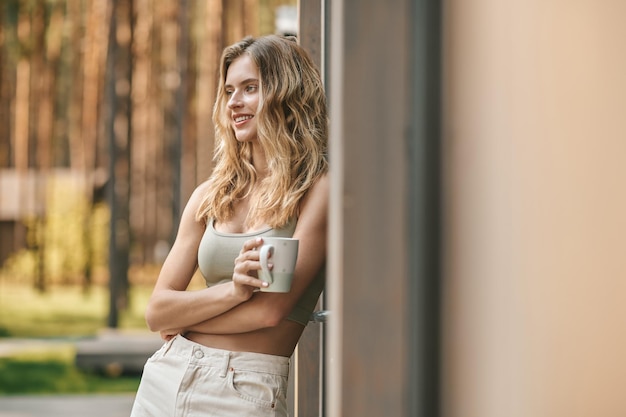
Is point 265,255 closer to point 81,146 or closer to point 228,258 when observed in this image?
point 228,258

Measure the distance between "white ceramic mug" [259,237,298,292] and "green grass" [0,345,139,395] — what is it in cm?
503

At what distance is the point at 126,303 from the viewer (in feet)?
31.6

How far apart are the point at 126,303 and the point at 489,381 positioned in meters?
8.68

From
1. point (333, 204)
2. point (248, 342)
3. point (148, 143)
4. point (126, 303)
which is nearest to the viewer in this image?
point (333, 204)

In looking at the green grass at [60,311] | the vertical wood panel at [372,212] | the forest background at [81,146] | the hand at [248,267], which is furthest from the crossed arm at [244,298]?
the forest background at [81,146]

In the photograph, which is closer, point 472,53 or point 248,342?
point 472,53

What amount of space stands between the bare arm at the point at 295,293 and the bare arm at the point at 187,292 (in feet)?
0.09

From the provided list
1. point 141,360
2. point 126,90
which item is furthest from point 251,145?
point 126,90

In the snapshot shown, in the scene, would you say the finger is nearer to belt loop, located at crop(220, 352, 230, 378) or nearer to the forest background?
belt loop, located at crop(220, 352, 230, 378)

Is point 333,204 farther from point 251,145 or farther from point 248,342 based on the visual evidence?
point 251,145

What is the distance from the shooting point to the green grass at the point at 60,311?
10.6 m

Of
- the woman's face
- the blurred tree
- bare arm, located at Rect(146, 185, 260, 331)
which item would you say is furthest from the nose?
the blurred tree

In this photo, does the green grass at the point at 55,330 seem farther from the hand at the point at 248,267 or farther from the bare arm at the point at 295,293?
the hand at the point at 248,267

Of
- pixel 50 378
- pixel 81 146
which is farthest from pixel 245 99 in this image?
pixel 81 146
